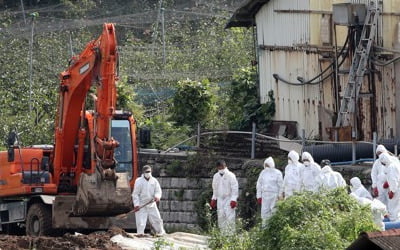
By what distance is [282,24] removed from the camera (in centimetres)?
3478

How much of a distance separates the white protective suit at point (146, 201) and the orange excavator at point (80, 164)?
0.26 meters

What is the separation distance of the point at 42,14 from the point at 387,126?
2293cm

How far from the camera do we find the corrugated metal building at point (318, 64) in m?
30.9

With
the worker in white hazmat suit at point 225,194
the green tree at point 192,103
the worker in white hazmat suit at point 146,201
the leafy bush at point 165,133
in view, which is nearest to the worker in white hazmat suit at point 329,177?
the worker in white hazmat suit at point 225,194

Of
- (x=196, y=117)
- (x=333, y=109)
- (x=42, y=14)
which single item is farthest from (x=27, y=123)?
(x=42, y=14)

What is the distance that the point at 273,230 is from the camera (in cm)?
1811

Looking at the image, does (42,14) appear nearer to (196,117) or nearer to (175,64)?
(175,64)

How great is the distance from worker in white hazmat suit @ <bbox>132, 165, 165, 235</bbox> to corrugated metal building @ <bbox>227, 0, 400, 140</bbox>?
5.61m

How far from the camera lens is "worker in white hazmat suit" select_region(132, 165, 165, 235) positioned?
2691 centimetres

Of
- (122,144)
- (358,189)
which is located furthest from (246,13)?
(358,189)

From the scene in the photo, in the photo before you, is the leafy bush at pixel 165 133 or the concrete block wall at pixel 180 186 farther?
the leafy bush at pixel 165 133

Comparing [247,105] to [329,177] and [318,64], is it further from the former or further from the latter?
[329,177]

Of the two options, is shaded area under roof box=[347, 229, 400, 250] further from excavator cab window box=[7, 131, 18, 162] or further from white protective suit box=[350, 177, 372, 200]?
excavator cab window box=[7, 131, 18, 162]

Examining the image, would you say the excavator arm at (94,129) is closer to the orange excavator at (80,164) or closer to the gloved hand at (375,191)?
the orange excavator at (80,164)
